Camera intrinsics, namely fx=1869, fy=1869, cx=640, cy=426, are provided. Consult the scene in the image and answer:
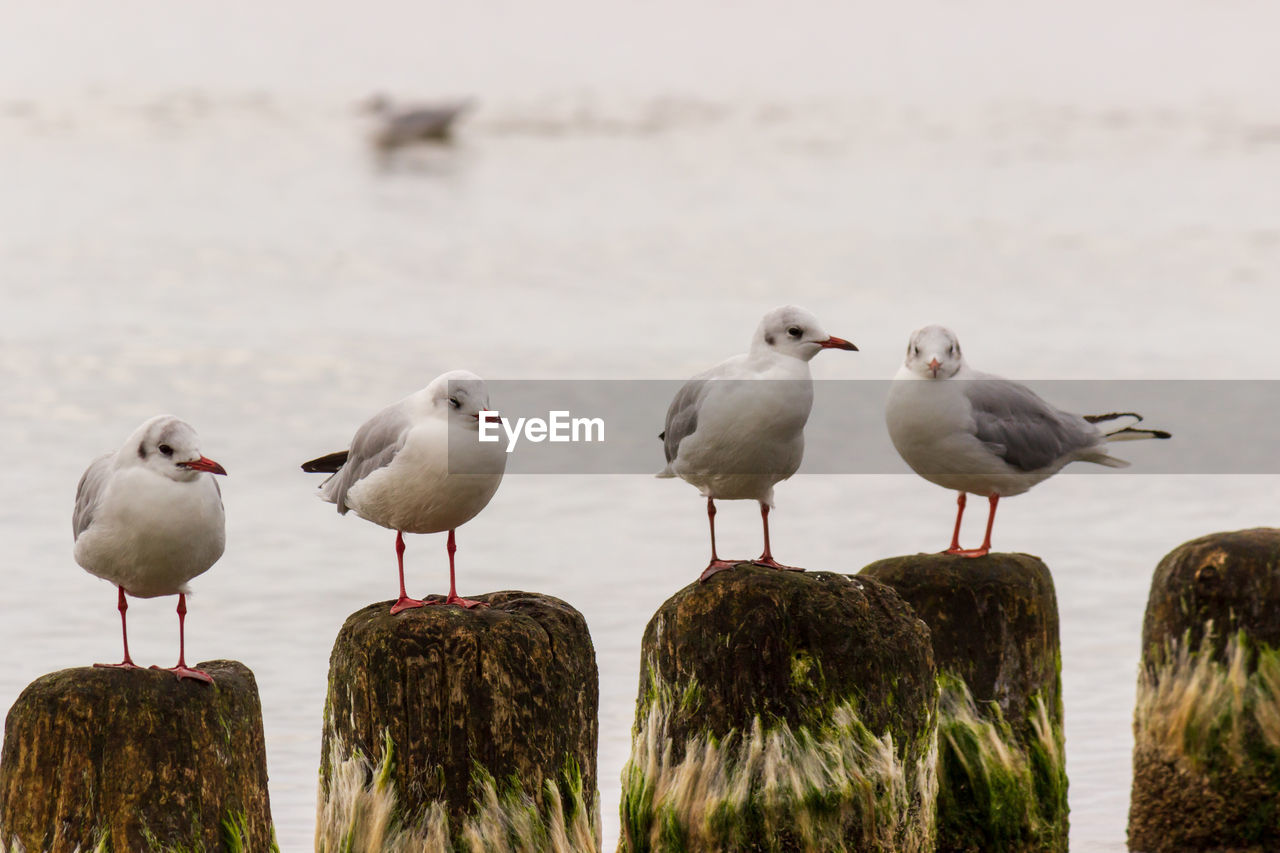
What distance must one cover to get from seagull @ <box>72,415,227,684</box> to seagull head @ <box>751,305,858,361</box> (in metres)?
1.97

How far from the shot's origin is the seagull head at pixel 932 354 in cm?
734

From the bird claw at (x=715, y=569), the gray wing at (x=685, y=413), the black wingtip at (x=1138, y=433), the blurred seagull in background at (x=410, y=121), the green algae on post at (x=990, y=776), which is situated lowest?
the green algae on post at (x=990, y=776)

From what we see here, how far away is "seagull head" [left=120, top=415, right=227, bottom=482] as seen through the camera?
5.43 metres

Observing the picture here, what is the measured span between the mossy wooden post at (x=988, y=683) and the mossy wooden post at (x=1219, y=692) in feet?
2.19

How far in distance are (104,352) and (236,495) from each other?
573cm

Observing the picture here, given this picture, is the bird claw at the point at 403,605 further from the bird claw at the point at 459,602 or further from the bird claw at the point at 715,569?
the bird claw at the point at 715,569

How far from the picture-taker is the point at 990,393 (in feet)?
24.7

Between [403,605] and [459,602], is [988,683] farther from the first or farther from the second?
[403,605]

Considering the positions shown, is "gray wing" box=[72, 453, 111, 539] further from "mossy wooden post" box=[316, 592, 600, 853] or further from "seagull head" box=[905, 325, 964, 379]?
"seagull head" box=[905, 325, 964, 379]

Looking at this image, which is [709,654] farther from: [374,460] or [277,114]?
[277,114]

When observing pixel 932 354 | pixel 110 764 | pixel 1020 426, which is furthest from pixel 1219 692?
pixel 110 764

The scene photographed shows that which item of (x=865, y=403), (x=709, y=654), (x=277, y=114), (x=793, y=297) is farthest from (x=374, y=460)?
(x=277, y=114)

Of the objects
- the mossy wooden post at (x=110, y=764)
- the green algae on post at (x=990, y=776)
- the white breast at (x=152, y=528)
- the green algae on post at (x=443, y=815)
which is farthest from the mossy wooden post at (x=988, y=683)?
the mossy wooden post at (x=110, y=764)

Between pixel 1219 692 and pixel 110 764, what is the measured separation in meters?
4.21
